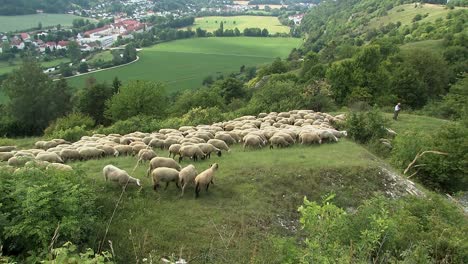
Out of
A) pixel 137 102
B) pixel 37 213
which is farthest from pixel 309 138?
pixel 137 102

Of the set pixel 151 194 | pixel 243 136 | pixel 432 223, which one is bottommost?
pixel 243 136

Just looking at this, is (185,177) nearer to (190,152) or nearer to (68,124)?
(190,152)

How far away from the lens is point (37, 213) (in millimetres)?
8852

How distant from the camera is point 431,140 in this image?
22344mm

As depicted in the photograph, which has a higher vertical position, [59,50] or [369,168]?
[369,168]

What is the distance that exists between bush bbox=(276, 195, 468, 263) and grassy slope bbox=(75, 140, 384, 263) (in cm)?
208

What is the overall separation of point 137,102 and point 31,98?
537 inches

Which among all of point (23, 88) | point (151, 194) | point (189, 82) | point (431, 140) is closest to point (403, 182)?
point (431, 140)

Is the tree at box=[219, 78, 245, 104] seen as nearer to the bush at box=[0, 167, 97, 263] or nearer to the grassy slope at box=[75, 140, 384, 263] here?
the grassy slope at box=[75, 140, 384, 263]

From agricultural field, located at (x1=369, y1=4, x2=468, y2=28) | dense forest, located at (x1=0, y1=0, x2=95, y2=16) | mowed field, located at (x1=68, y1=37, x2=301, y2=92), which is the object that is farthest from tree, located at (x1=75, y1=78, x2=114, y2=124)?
dense forest, located at (x1=0, y1=0, x2=95, y2=16)

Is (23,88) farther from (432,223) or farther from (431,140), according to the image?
(432,223)

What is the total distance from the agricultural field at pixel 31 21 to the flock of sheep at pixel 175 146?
156 meters

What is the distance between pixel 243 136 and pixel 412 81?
36.8 metres

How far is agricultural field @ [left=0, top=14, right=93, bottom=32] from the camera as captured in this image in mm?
155275
